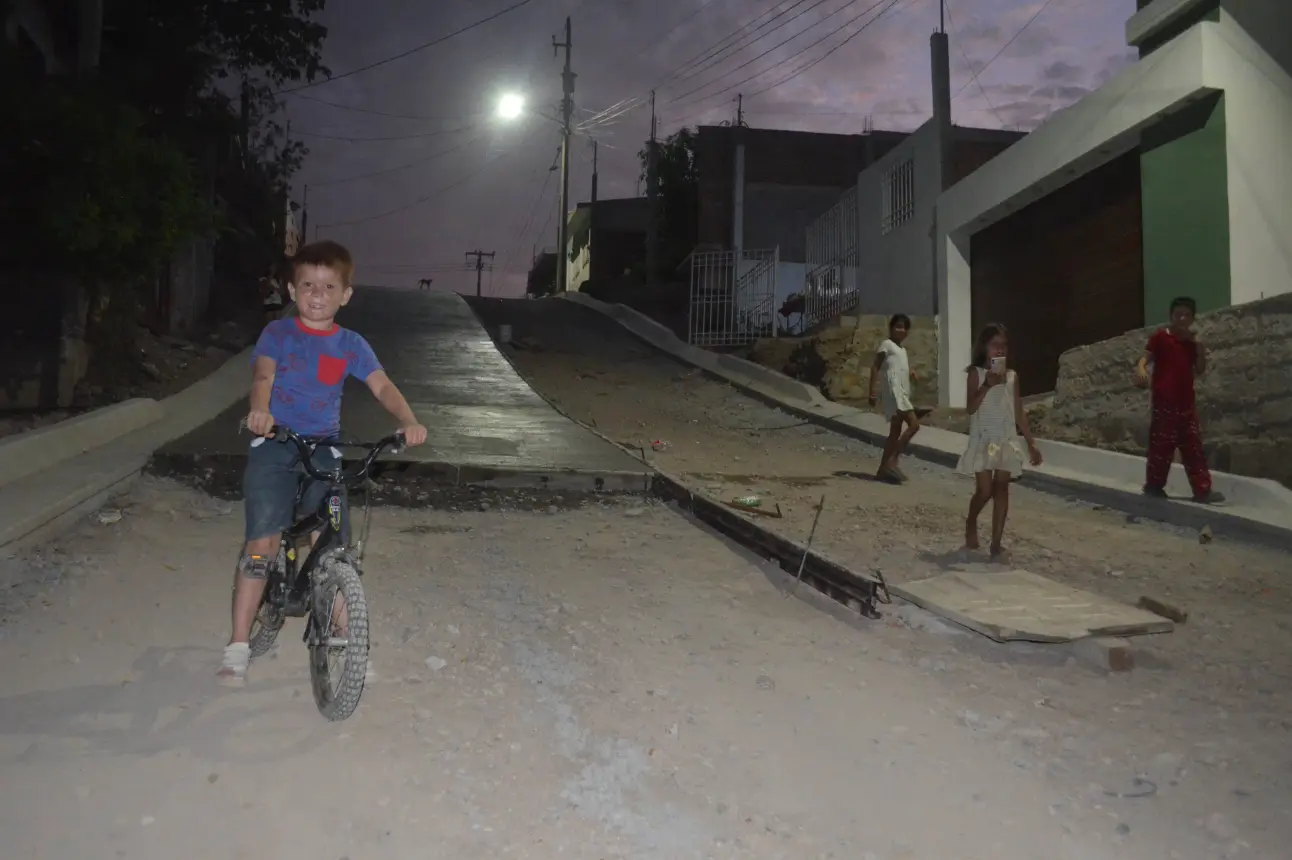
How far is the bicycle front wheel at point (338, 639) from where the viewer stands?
10.4ft

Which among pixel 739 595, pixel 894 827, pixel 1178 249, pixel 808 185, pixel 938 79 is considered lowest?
pixel 894 827

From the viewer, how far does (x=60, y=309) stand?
11.3m

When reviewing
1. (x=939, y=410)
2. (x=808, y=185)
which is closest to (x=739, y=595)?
(x=939, y=410)

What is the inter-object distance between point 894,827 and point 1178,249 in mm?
8923

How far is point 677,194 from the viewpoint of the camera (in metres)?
37.9

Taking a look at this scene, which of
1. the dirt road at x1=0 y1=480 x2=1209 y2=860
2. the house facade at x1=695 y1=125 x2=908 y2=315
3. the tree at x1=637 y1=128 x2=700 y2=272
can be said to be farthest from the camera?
the tree at x1=637 y1=128 x2=700 y2=272

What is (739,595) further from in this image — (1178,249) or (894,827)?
(1178,249)

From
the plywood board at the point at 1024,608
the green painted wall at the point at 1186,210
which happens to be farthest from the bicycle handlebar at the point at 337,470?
the green painted wall at the point at 1186,210

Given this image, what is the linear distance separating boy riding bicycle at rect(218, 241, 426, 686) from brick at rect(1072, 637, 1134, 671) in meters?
3.01

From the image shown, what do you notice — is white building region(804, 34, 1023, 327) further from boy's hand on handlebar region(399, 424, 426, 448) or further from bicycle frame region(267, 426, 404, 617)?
bicycle frame region(267, 426, 404, 617)

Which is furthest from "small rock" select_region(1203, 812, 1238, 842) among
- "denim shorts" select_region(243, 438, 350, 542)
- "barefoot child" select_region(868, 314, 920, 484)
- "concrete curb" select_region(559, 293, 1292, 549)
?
"barefoot child" select_region(868, 314, 920, 484)

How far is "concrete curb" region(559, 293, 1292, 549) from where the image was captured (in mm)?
6895

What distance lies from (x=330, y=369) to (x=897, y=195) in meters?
15.3

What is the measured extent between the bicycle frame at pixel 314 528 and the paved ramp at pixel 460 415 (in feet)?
14.6
